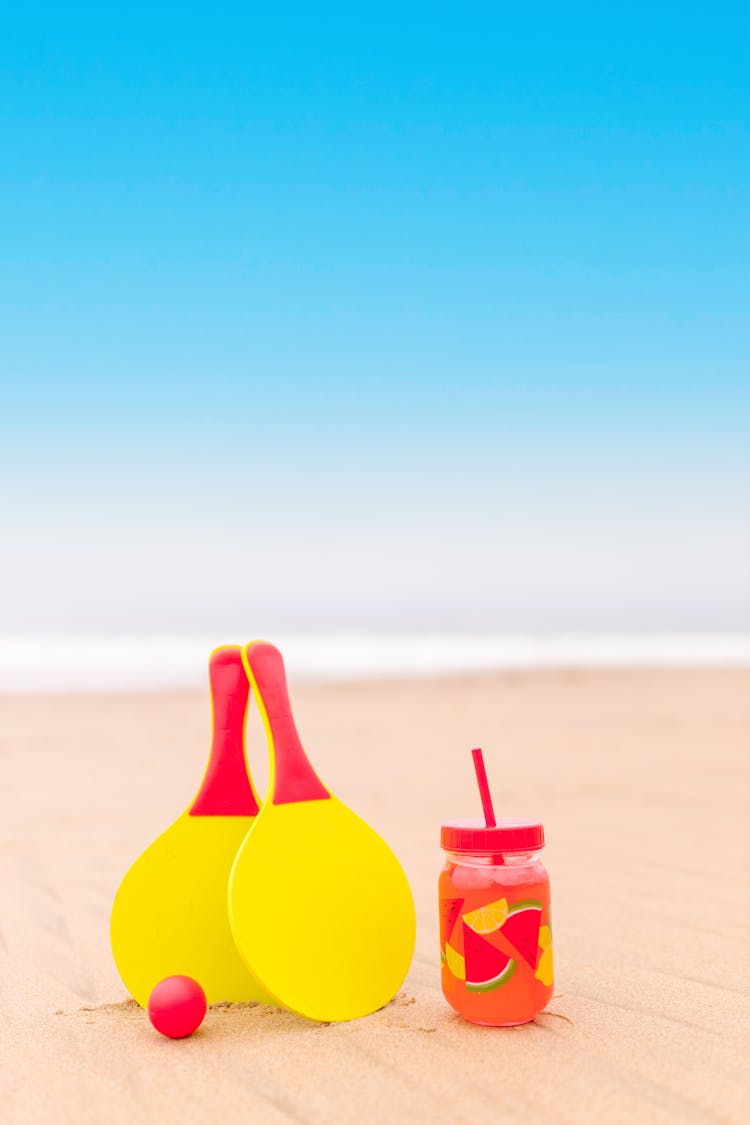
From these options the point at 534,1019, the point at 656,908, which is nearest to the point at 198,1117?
the point at 534,1019

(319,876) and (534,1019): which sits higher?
(319,876)

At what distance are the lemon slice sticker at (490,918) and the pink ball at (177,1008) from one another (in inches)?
19.7

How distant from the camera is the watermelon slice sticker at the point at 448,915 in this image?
1977mm

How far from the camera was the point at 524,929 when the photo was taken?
6.40ft

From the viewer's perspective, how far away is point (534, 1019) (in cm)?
201

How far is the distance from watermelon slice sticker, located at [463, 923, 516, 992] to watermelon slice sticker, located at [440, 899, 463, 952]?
0.03 metres

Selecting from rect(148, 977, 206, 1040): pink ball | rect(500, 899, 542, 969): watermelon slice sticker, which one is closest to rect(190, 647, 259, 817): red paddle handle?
rect(148, 977, 206, 1040): pink ball

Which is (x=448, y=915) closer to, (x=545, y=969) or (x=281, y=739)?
(x=545, y=969)

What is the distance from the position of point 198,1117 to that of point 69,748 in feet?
17.1

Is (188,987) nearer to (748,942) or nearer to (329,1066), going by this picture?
(329,1066)

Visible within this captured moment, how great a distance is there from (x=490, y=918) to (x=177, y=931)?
2.07ft

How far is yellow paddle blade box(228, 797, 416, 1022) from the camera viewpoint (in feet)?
6.45

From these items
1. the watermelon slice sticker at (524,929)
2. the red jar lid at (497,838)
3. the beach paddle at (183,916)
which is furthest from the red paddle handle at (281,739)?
the watermelon slice sticker at (524,929)

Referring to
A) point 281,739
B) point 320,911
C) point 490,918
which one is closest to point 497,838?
point 490,918
